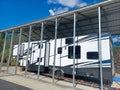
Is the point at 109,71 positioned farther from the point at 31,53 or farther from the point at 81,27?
the point at 31,53

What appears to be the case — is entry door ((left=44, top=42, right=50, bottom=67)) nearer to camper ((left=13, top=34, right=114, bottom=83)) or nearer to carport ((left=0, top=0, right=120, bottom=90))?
camper ((left=13, top=34, right=114, bottom=83))

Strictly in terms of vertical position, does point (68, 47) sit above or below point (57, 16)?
below

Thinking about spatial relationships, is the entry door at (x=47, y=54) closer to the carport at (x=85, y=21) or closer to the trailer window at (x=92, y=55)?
the carport at (x=85, y=21)

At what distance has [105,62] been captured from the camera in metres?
8.95

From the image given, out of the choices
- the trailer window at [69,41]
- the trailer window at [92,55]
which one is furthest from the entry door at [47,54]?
the trailer window at [92,55]

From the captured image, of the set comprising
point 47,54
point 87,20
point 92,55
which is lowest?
point 92,55

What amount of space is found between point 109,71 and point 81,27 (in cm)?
657

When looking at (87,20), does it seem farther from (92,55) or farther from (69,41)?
(92,55)

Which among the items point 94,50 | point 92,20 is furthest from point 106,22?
point 94,50

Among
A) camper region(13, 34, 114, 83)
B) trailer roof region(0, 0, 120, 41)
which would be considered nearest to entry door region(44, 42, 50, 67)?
camper region(13, 34, 114, 83)

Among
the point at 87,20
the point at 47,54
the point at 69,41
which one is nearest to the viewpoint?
the point at 69,41

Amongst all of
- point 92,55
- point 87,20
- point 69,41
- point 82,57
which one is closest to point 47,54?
point 69,41

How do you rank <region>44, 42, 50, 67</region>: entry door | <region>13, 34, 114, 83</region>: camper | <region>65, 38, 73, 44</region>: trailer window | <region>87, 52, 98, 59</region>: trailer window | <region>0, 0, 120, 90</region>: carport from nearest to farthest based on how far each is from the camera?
<region>0, 0, 120, 90</region>: carport → <region>13, 34, 114, 83</region>: camper → <region>87, 52, 98, 59</region>: trailer window → <region>65, 38, 73, 44</region>: trailer window → <region>44, 42, 50, 67</region>: entry door

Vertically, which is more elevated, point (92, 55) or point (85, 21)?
point (85, 21)
